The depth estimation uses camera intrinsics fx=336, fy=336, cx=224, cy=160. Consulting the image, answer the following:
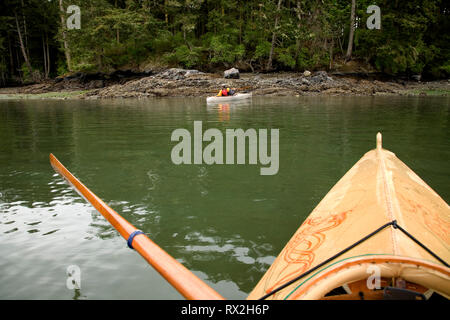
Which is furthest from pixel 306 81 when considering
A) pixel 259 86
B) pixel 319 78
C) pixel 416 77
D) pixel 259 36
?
pixel 416 77

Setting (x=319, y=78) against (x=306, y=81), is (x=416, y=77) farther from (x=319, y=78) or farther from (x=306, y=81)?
(x=306, y=81)

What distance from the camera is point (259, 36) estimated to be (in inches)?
1297

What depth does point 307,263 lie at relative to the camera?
2.14 meters

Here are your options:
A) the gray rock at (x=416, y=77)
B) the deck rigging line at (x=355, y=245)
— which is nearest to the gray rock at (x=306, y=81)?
the gray rock at (x=416, y=77)

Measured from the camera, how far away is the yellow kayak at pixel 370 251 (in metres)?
1.80

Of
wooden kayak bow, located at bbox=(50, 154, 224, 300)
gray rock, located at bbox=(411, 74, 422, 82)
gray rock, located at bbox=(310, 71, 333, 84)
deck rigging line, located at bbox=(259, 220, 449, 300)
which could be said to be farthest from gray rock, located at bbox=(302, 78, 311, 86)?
wooden kayak bow, located at bbox=(50, 154, 224, 300)

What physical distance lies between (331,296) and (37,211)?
12.4 ft

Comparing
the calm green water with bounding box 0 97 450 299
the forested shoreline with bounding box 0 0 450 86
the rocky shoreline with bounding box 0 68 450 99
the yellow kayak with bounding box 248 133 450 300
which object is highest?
the forested shoreline with bounding box 0 0 450 86

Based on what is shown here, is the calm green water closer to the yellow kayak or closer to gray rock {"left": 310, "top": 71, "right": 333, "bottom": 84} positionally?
the yellow kayak

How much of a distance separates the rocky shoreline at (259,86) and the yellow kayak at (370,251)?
2214 cm

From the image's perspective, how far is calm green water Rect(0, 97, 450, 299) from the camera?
2871mm

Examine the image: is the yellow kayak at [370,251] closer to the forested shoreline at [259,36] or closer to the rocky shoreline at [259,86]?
the rocky shoreline at [259,86]

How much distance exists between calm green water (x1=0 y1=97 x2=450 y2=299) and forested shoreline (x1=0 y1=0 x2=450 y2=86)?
76.3 feet

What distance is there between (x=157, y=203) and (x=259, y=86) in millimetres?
22539
